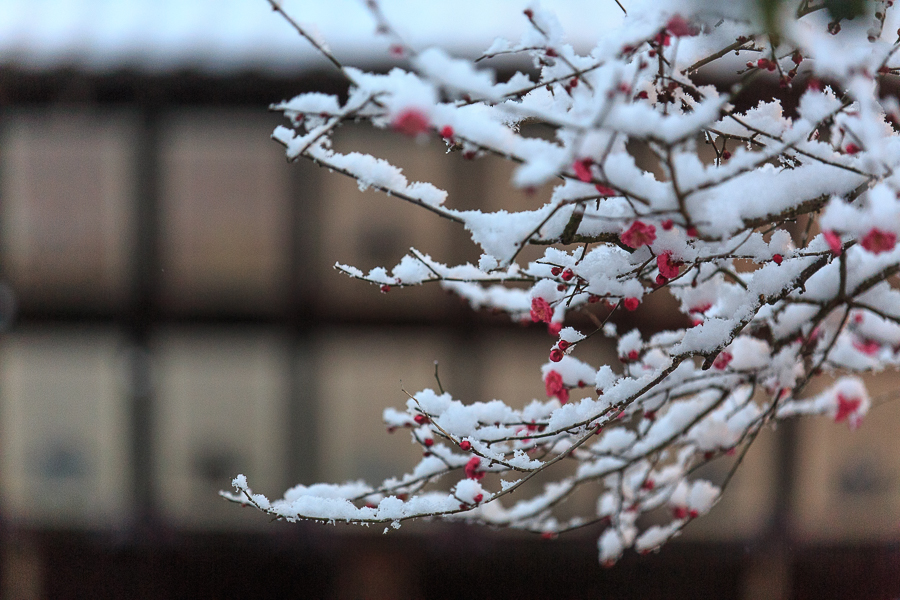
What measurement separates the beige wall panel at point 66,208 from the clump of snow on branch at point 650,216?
4.54m

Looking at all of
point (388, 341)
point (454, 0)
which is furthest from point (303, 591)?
point (454, 0)

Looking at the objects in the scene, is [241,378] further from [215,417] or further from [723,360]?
[723,360]

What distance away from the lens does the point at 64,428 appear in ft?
19.2

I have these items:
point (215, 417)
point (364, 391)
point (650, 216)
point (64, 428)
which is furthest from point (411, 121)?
point (64, 428)

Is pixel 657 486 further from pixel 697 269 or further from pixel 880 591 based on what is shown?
pixel 880 591

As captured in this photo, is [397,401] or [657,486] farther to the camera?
[397,401]

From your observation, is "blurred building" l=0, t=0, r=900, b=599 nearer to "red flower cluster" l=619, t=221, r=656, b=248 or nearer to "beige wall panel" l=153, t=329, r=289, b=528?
"beige wall panel" l=153, t=329, r=289, b=528

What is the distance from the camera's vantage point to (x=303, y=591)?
223 inches

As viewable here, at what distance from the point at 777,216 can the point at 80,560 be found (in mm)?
6216

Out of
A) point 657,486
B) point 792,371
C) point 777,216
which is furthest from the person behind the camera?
point 657,486

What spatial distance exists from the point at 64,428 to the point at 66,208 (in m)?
1.90

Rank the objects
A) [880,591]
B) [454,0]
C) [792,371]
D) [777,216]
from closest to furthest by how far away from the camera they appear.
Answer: [777,216]
[792,371]
[880,591]
[454,0]

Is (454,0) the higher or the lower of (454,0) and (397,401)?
the higher

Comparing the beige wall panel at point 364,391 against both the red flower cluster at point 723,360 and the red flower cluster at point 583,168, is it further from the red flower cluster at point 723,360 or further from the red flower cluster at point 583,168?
the red flower cluster at point 583,168
